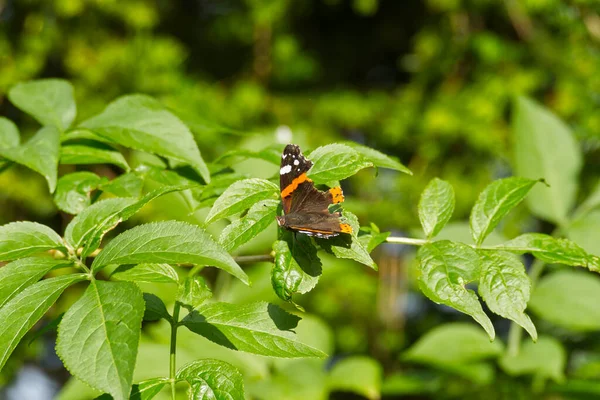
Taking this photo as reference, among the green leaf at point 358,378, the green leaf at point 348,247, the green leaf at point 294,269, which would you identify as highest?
the green leaf at point 348,247

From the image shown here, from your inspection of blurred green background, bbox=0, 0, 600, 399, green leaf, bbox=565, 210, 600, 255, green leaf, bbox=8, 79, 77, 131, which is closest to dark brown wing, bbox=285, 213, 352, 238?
green leaf, bbox=8, 79, 77, 131

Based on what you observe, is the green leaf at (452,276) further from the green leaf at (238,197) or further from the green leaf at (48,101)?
the green leaf at (48,101)

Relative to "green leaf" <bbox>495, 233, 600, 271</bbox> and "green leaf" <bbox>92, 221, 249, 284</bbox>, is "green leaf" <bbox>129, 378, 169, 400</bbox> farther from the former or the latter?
"green leaf" <bbox>495, 233, 600, 271</bbox>

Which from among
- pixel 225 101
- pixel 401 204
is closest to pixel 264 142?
pixel 401 204

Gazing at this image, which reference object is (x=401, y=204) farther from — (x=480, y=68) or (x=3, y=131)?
(x=3, y=131)

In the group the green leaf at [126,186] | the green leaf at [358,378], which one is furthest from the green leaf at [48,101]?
the green leaf at [358,378]

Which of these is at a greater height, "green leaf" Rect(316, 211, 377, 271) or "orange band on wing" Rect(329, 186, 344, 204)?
"orange band on wing" Rect(329, 186, 344, 204)
